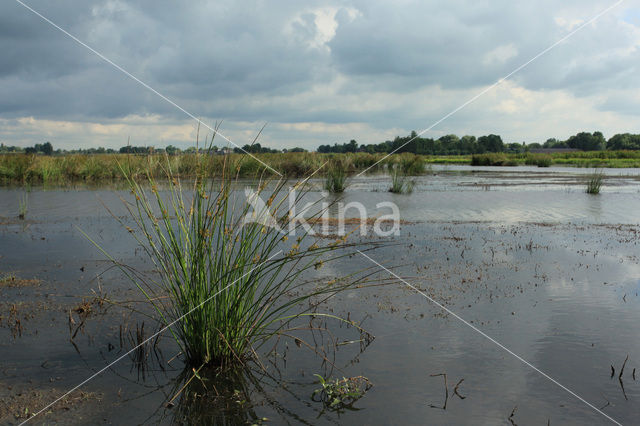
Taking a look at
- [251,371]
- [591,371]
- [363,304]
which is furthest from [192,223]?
[591,371]

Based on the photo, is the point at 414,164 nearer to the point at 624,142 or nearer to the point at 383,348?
the point at 383,348

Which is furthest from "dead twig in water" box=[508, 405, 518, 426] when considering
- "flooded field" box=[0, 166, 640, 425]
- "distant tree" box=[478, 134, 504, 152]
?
"distant tree" box=[478, 134, 504, 152]

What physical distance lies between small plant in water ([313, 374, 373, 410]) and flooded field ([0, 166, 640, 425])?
0.04m

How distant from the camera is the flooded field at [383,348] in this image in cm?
324

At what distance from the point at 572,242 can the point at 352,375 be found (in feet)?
22.4

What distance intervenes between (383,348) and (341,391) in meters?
0.88

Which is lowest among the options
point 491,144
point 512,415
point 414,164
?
point 512,415

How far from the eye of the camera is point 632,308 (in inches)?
204

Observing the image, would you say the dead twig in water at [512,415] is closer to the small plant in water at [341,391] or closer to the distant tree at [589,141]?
the small plant in water at [341,391]

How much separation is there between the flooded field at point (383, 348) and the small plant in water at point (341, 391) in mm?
41

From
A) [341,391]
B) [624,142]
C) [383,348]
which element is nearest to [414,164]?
[383,348]

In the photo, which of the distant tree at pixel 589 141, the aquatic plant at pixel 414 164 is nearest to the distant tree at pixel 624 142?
the distant tree at pixel 589 141

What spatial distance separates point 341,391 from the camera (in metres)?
3.39

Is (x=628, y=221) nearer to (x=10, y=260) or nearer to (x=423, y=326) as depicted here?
(x=423, y=326)
